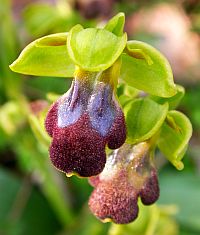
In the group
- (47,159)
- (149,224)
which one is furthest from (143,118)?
(47,159)

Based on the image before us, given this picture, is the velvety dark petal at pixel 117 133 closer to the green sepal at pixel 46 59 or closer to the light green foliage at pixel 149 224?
the green sepal at pixel 46 59

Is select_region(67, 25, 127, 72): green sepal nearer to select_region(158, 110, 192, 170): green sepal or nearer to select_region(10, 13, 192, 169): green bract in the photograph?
select_region(10, 13, 192, 169): green bract

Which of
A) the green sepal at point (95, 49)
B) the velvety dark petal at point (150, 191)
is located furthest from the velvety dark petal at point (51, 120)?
the velvety dark petal at point (150, 191)

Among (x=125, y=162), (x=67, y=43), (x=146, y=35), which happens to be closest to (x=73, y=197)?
(x=146, y=35)

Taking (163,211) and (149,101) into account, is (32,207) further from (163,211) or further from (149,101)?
(149,101)

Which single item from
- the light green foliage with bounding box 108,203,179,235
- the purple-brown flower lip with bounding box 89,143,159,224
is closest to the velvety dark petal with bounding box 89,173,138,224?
the purple-brown flower lip with bounding box 89,143,159,224

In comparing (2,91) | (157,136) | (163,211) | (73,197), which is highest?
(157,136)
